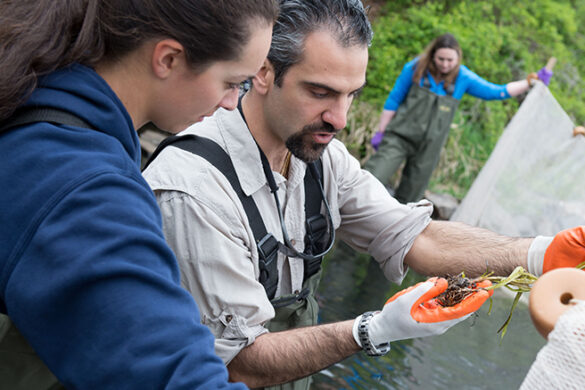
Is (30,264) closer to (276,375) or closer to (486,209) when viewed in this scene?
(276,375)

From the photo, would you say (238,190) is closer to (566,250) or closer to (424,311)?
(424,311)

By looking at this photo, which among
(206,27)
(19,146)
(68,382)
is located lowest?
(68,382)

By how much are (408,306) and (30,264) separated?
1034 millimetres

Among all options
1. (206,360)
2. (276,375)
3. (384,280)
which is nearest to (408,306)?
(276,375)

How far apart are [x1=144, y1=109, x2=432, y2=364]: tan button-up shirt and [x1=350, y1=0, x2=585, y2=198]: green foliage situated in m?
5.32

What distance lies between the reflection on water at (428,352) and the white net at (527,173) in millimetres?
898

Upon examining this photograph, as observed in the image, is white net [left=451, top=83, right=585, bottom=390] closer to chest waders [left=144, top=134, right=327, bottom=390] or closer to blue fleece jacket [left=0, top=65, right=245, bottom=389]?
chest waders [left=144, top=134, right=327, bottom=390]

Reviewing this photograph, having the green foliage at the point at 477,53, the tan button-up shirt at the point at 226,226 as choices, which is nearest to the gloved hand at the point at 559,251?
the tan button-up shirt at the point at 226,226

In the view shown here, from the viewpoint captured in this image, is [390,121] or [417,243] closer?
[417,243]

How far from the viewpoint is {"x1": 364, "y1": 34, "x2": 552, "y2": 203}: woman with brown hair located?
5566 mm

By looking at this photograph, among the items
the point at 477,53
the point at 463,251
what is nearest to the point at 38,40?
the point at 463,251

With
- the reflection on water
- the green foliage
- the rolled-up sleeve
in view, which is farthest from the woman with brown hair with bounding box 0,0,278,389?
the green foliage

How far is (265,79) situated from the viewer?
77.7 inches

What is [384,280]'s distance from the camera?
188 inches
